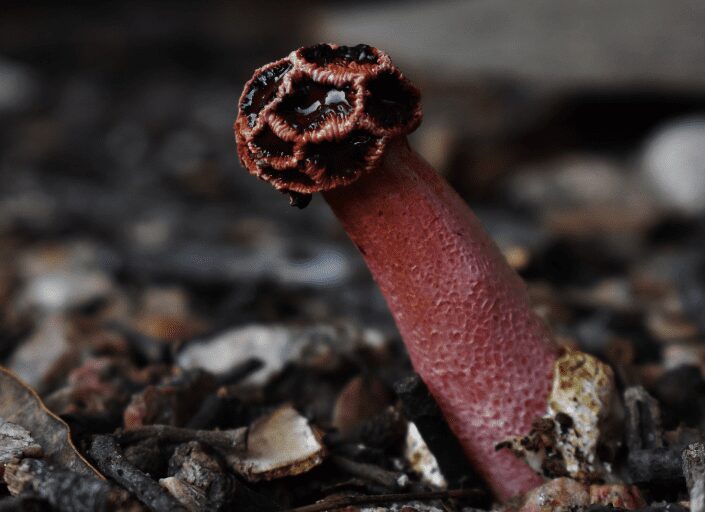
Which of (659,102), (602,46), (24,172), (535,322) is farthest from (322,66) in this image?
(24,172)

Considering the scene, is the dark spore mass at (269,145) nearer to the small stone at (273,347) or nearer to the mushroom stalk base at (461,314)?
the mushroom stalk base at (461,314)

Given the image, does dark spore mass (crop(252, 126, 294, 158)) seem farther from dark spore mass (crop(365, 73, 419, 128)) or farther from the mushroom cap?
dark spore mass (crop(365, 73, 419, 128))

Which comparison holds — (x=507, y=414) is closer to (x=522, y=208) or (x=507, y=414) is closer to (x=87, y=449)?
(x=87, y=449)

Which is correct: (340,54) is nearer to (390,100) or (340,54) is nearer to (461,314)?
(390,100)

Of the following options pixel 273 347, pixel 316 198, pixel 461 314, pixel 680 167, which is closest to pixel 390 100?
pixel 461 314

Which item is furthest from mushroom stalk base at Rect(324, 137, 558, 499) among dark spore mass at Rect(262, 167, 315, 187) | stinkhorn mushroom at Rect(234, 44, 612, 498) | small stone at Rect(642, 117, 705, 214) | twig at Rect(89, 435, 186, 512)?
small stone at Rect(642, 117, 705, 214)

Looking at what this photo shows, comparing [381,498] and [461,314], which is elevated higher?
[461,314]

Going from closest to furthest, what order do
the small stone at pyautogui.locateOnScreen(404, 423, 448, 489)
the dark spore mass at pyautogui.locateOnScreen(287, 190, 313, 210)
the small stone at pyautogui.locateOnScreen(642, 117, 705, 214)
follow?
1. the dark spore mass at pyautogui.locateOnScreen(287, 190, 313, 210)
2. the small stone at pyautogui.locateOnScreen(404, 423, 448, 489)
3. the small stone at pyautogui.locateOnScreen(642, 117, 705, 214)
